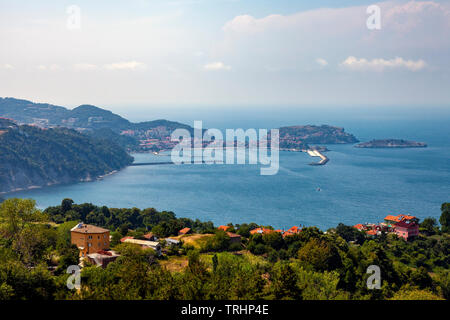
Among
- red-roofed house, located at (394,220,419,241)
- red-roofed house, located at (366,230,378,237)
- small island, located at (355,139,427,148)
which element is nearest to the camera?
red-roofed house, located at (394,220,419,241)

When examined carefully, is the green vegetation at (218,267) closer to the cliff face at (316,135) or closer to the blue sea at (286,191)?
the blue sea at (286,191)

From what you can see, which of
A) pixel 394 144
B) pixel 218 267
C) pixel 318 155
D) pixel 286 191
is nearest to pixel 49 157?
pixel 286 191

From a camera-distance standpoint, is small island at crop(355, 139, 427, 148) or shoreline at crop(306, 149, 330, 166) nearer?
shoreline at crop(306, 149, 330, 166)

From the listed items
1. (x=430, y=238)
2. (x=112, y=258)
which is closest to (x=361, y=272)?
(x=112, y=258)

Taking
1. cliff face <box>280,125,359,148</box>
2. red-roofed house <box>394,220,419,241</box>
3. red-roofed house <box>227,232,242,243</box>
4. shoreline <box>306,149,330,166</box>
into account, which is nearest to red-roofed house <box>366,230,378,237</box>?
red-roofed house <box>394,220,419,241</box>

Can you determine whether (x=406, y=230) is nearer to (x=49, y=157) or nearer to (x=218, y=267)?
(x=218, y=267)

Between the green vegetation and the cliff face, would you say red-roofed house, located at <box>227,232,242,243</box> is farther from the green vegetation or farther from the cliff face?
the cliff face
